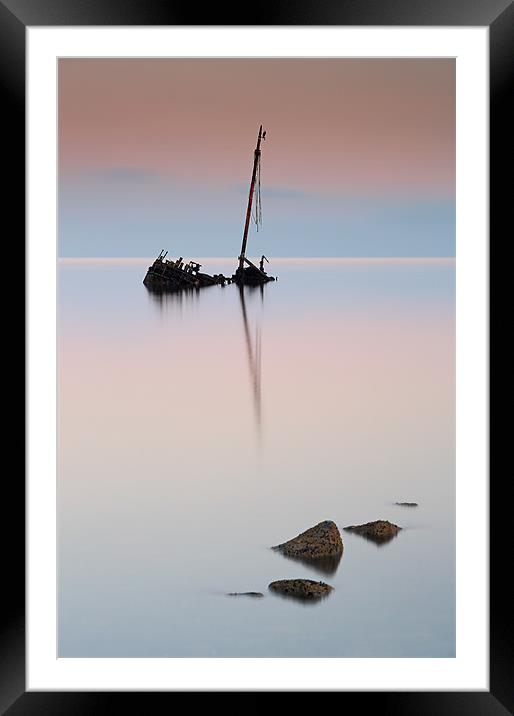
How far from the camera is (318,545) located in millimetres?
3410

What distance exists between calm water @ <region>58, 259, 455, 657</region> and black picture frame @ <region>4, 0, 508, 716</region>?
1.29 metres

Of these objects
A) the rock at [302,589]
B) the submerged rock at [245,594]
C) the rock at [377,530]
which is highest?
the rock at [377,530]

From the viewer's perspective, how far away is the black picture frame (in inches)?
66.5

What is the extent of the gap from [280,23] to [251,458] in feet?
13.8

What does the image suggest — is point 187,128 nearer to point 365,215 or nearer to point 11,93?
point 365,215

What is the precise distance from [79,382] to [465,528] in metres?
5.52

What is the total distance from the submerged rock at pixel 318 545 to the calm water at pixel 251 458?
69 mm

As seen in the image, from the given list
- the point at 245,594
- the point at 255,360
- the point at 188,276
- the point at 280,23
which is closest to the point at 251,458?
the point at 245,594

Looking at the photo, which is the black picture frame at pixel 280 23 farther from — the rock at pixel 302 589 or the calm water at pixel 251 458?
the rock at pixel 302 589

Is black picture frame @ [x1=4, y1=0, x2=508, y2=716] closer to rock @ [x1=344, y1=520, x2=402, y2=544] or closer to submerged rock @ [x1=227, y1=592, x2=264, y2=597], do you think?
submerged rock @ [x1=227, y1=592, x2=264, y2=597]

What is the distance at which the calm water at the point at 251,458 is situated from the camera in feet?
10.8

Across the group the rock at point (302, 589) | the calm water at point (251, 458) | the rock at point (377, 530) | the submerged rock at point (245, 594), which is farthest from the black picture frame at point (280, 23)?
the rock at point (377, 530)

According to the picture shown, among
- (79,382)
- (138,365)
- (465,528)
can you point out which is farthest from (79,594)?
(138,365)

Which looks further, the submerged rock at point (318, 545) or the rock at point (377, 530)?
the rock at point (377, 530)
